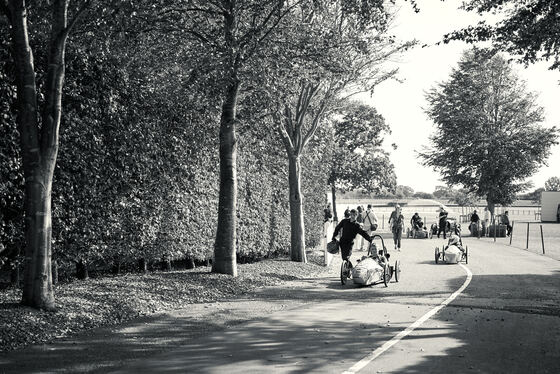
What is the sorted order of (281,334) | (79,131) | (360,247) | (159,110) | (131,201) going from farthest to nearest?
(360,247)
(159,110)
(131,201)
(79,131)
(281,334)

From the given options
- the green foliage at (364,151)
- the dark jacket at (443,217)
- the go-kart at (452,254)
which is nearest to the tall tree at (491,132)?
the green foliage at (364,151)

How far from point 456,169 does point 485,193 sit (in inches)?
125

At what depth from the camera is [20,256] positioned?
10.8 meters

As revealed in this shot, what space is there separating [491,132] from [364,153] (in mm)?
14754

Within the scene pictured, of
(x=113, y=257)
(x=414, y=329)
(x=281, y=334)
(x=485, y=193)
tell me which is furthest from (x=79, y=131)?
(x=485, y=193)

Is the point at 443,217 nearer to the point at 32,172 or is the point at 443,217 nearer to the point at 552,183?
the point at 32,172

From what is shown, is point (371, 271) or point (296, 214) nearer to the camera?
point (371, 271)

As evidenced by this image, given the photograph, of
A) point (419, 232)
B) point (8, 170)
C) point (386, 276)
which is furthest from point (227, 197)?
point (419, 232)

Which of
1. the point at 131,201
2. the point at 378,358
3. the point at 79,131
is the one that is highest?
the point at 79,131

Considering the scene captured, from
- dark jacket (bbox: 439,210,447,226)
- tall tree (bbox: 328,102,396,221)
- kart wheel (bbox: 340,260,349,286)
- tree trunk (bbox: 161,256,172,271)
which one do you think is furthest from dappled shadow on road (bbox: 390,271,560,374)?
tall tree (bbox: 328,102,396,221)

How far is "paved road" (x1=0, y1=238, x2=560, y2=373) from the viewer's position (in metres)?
7.30

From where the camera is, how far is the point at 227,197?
15.5m

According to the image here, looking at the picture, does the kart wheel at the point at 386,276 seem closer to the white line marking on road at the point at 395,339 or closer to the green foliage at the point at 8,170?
the white line marking on road at the point at 395,339

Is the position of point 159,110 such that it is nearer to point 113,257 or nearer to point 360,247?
point 113,257
